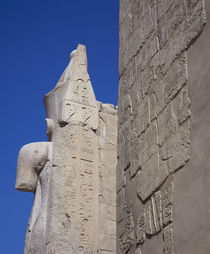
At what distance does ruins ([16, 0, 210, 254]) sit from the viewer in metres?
3.04

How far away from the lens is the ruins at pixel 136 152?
9.99 feet

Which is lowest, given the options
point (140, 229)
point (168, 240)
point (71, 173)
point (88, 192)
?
point (168, 240)

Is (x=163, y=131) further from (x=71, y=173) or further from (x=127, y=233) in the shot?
(x=71, y=173)

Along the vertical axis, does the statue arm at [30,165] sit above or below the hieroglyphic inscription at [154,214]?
above

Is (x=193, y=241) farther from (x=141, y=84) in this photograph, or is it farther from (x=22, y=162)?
(x=22, y=162)

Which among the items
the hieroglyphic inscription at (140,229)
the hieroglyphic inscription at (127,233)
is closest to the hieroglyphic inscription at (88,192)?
the hieroglyphic inscription at (127,233)

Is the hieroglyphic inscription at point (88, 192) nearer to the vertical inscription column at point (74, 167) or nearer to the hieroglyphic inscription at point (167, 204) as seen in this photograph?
the vertical inscription column at point (74, 167)

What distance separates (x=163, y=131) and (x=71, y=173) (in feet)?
9.91

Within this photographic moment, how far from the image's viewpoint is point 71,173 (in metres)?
6.36

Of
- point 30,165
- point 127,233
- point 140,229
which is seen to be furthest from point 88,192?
point 140,229

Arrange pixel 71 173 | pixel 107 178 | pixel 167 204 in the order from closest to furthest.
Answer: pixel 167 204 < pixel 71 173 < pixel 107 178

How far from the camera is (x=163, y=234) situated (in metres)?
3.25

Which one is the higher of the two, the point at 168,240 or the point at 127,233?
the point at 127,233

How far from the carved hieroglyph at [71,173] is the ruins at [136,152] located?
1 centimetres
